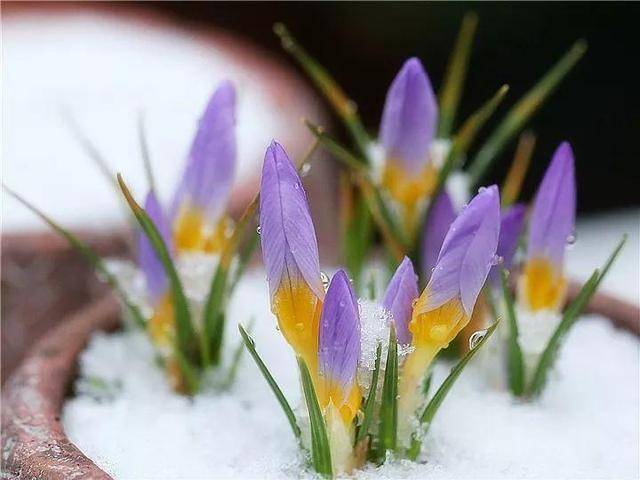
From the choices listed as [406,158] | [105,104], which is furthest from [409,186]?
[105,104]

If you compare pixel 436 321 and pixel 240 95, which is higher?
pixel 240 95

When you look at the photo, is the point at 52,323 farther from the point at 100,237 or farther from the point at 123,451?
the point at 123,451

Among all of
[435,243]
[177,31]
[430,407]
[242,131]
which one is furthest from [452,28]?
[430,407]

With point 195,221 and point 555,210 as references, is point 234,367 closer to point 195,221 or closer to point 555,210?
point 195,221

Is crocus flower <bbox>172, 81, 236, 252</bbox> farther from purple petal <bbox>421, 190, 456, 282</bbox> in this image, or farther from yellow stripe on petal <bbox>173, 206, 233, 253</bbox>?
purple petal <bbox>421, 190, 456, 282</bbox>

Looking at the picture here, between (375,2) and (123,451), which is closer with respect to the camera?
(123,451)

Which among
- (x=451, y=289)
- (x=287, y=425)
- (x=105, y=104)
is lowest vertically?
(x=287, y=425)
